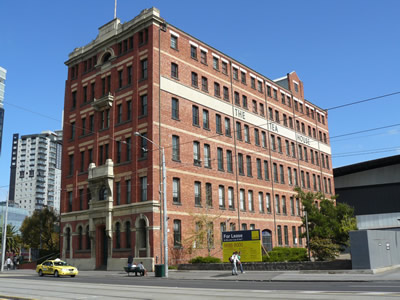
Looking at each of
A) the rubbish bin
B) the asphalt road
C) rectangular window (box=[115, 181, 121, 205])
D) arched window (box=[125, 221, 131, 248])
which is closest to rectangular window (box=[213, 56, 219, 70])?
rectangular window (box=[115, 181, 121, 205])

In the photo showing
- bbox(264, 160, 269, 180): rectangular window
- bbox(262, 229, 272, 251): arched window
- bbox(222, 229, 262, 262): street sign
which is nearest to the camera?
bbox(222, 229, 262, 262): street sign

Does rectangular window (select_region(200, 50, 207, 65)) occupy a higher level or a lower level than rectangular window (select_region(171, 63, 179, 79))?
higher

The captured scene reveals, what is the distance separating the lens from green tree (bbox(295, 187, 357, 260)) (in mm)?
33969

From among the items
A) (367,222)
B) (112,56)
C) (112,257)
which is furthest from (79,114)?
(367,222)

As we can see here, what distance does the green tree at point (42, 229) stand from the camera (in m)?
68.1

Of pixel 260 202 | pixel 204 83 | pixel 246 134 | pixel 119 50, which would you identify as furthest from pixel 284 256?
pixel 119 50

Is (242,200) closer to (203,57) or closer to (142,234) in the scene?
(142,234)

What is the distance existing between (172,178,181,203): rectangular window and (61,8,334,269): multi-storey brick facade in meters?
0.10

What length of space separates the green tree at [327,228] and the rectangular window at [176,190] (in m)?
11.6

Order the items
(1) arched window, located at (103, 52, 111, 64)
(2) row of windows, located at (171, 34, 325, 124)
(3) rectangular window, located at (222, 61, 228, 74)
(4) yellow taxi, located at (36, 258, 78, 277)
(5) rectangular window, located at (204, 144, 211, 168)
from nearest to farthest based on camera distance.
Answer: (4) yellow taxi, located at (36, 258, 78, 277), (2) row of windows, located at (171, 34, 325, 124), (5) rectangular window, located at (204, 144, 211, 168), (1) arched window, located at (103, 52, 111, 64), (3) rectangular window, located at (222, 61, 228, 74)

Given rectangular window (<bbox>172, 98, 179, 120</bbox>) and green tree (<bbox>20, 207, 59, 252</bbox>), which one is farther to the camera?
green tree (<bbox>20, 207, 59, 252</bbox>)

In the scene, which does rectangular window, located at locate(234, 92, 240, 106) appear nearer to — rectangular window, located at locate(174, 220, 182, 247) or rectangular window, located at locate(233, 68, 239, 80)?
rectangular window, located at locate(233, 68, 239, 80)

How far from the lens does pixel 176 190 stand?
132ft

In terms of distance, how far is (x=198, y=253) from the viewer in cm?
4094
